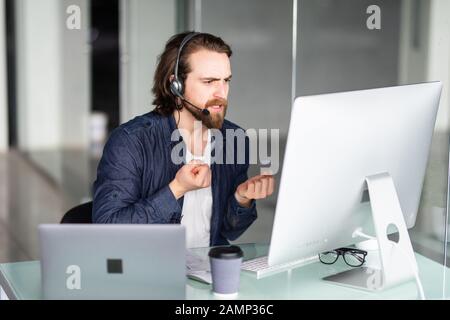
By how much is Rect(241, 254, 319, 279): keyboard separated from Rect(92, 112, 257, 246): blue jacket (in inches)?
11.1

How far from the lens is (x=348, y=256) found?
7.16 feet

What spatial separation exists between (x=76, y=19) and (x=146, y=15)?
643 millimetres

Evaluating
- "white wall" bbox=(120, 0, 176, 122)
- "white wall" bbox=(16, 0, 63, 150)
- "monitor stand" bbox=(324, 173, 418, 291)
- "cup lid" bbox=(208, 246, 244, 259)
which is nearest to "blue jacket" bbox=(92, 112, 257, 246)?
"cup lid" bbox=(208, 246, 244, 259)

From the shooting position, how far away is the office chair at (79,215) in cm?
229

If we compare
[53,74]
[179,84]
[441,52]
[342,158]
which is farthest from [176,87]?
[53,74]

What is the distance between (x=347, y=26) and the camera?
3.68 metres

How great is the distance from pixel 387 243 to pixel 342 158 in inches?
10.6

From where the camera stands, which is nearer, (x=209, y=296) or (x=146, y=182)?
(x=209, y=296)

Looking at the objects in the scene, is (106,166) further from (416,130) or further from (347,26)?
(347,26)

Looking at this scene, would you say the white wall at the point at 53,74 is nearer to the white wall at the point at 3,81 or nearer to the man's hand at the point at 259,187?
the white wall at the point at 3,81

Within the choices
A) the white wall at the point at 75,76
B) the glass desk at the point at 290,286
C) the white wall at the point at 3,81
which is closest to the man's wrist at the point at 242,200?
the glass desk at the point at 290,286
